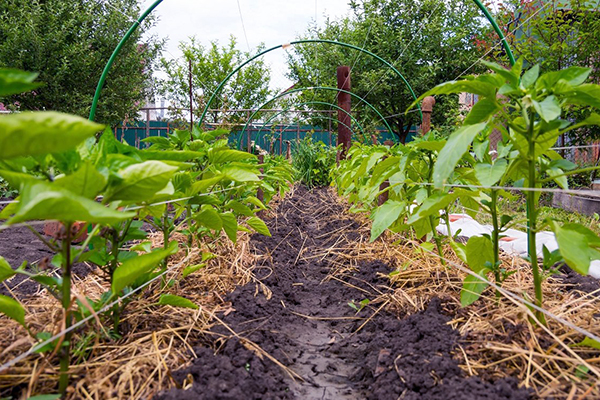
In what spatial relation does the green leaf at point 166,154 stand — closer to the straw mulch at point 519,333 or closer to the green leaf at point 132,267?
the green leaf at point 132,267

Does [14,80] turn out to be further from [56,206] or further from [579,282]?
[579,282]

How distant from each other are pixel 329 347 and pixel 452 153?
1.14 m

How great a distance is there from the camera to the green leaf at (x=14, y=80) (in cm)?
74

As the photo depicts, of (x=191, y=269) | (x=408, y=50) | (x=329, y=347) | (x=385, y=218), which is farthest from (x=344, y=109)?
(x=191, y=269)

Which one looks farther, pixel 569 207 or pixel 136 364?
pixel 569 207

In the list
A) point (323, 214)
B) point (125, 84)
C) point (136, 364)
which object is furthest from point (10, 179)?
point (125, 84)

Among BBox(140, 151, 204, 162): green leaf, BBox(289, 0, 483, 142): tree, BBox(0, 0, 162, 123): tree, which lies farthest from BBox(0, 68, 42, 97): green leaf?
BBox(289, 0, 483, 142): tree

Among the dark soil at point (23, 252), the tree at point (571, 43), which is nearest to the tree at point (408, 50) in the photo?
the tree at point (571, 43)

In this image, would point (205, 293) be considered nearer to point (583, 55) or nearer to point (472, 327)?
point (472, 327)

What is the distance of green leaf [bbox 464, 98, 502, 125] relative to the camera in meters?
1.26

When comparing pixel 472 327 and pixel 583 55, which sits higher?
pixel 583 55

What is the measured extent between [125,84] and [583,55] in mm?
8873

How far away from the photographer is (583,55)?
18.7 feet

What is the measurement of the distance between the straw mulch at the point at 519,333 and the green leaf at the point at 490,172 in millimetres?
346
